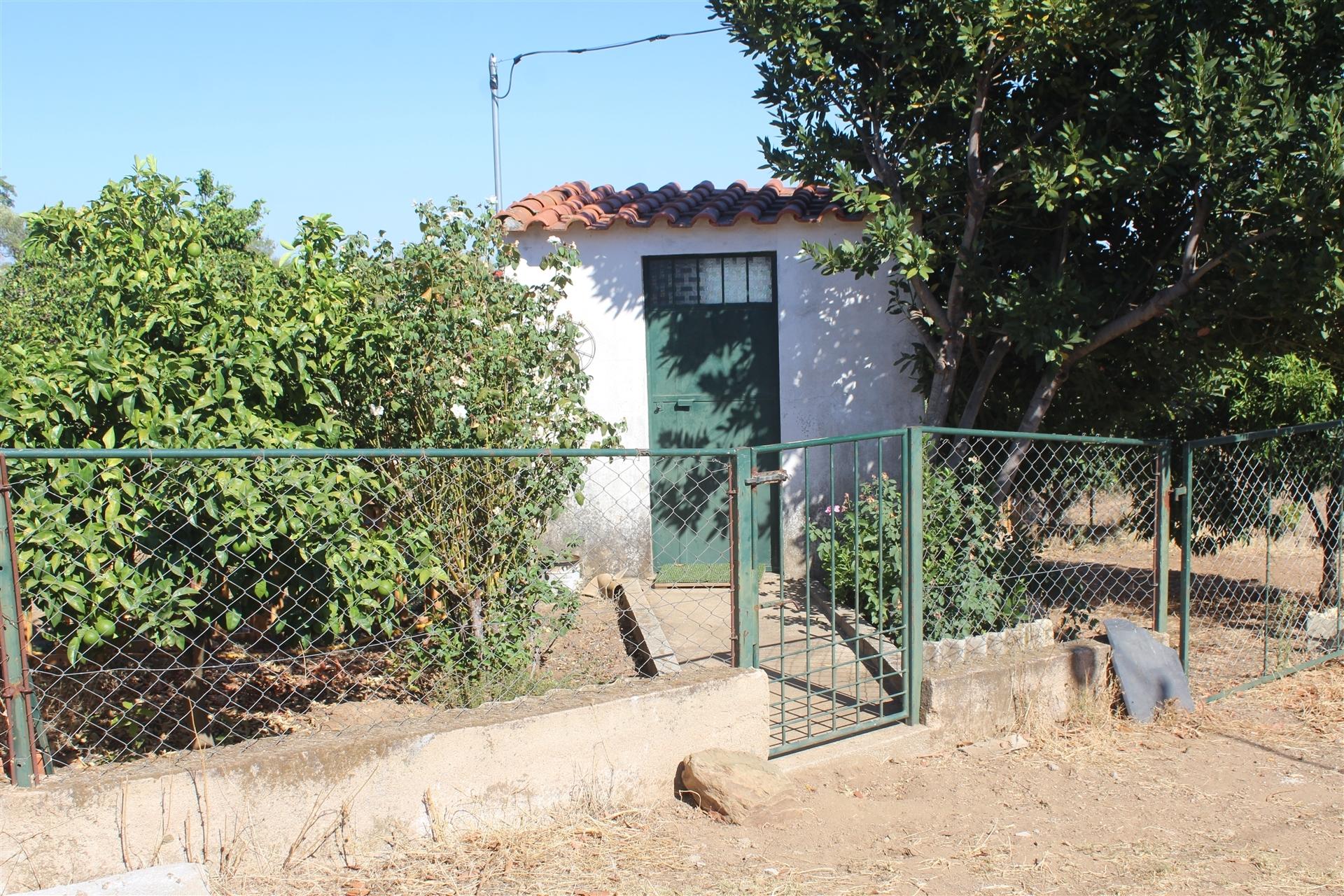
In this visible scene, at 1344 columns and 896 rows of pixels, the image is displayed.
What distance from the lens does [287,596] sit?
4.12 m

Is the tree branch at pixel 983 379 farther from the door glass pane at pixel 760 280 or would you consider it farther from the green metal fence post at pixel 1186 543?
the door glass pane at pixel 760 280

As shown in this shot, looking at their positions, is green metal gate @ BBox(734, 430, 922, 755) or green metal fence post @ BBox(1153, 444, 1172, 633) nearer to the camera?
green metal gate @ BBox(734, 430, 922, 755)

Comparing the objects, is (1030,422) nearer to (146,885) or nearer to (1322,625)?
(1322,625)

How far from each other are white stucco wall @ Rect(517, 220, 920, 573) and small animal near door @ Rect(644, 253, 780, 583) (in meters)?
0.09

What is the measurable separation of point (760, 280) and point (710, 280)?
40 centimetres

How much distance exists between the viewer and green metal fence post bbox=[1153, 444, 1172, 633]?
527cm

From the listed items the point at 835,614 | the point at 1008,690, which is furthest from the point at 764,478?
the point at 1008,690

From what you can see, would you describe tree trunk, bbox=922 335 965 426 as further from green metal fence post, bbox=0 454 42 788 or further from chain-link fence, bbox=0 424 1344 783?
green metal fence post, bbox=0 454 42 788

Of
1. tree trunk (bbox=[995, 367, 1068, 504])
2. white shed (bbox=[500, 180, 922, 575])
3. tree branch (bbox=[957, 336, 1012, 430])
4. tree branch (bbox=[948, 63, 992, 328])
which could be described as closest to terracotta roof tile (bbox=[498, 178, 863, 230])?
white shed (bbox=[500, 180, 922, 575])

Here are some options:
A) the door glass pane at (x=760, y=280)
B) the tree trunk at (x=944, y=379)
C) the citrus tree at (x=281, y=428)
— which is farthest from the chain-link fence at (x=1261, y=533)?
the citrus tree at (x=281, y=428)

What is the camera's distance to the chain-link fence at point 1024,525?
5.20 m

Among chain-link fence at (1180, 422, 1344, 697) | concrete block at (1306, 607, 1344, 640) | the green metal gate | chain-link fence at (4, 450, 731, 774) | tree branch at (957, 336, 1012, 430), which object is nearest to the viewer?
chain-link fence at (4, 450, 731, 774)

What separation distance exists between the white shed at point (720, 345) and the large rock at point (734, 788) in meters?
3.76

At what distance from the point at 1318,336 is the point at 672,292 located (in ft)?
14.4
